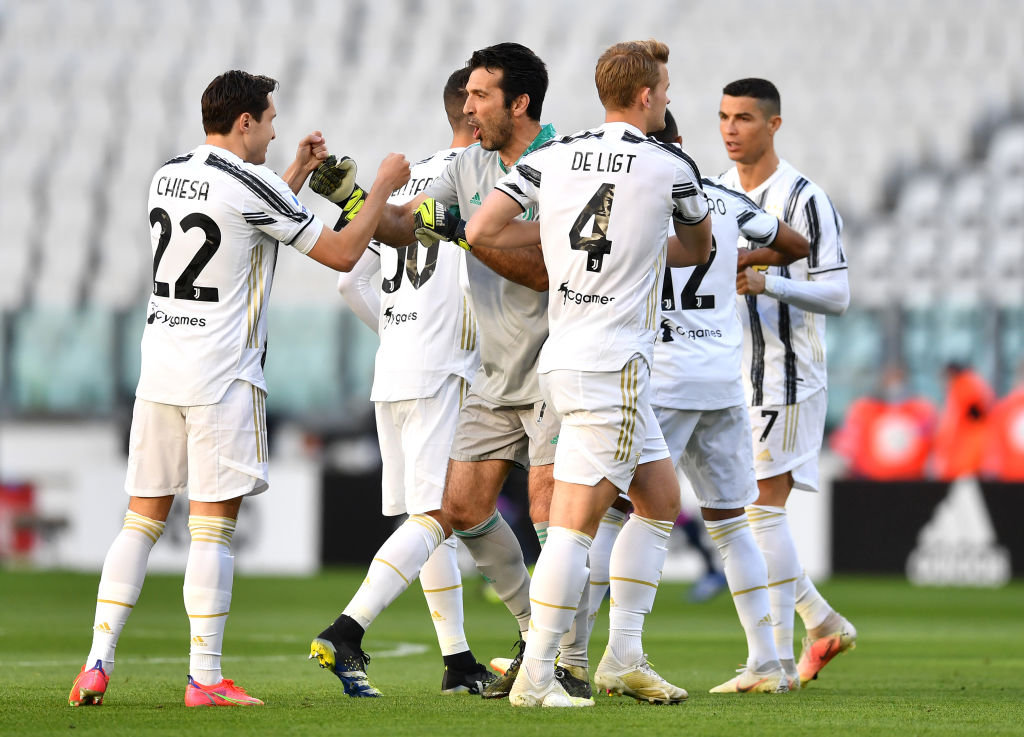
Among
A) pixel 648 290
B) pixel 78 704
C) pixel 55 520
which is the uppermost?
pixel 648 290

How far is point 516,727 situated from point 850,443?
1355 centimetres

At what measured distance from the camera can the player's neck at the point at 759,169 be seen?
22.4 feet

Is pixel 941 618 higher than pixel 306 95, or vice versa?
pixel 306 95

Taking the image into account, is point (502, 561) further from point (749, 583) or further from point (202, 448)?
point (202, 448)

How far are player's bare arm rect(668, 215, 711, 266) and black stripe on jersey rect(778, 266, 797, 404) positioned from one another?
5.26 feet

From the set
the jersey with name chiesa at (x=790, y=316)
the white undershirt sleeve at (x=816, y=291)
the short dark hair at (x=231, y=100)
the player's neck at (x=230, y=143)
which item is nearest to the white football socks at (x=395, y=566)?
the player's neck at (x=230, y=143)

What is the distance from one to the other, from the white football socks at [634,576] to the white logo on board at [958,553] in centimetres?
926

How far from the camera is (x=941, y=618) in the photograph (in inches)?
434

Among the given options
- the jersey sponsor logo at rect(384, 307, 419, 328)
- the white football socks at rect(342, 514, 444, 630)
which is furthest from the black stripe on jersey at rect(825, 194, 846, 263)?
the white football socks at rect(342, 514, 444, 630)

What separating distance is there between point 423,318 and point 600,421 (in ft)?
3.94

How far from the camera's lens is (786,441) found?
6703 millimetres

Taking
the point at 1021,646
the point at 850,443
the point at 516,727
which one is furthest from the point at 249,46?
the point at 516,727

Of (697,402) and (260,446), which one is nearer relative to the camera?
(260,446)

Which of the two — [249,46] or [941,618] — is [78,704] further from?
[249,46]
